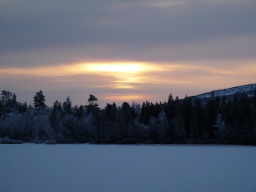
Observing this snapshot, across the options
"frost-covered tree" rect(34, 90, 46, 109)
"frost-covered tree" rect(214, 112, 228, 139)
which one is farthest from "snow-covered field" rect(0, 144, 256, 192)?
"frost-covered tree" rect(34, 90, 46, 109)

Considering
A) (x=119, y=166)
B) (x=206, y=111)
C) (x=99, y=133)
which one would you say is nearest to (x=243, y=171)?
(x=119, y=166)

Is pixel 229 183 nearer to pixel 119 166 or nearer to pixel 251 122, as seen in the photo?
pixel 119 166

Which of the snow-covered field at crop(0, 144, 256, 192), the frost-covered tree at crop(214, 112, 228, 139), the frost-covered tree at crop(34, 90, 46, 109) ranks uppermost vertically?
the frost-covered tree at crop(34, 90, 46, 109)

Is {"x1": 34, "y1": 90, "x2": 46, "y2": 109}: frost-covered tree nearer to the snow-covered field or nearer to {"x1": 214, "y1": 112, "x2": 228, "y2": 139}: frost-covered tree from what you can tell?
{"x1": 214, "y1": 112, "x2": 228, "y2": 139}: frost-covered tree

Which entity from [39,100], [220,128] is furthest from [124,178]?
[39,100]

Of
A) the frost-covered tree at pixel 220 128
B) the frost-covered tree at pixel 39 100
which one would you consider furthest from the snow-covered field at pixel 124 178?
the frost-covered tree at pixel 39 100

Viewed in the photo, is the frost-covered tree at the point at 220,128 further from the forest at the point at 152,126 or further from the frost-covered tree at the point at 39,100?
the frost-covered tree at the point at 39,100

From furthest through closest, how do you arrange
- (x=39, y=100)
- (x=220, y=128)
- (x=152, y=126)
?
1. (x=39, y=100)
2. (x=152, y=126)
3. (x=220, y=128)

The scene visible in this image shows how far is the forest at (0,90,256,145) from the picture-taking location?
315ft

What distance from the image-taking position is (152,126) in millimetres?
Answer: 101688

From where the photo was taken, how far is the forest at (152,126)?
9612cm

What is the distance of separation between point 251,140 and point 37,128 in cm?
6340

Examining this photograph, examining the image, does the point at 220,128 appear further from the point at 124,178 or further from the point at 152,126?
the point at 124,178

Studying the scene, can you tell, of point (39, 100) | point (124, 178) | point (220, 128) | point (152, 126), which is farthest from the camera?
point (39, 100)
